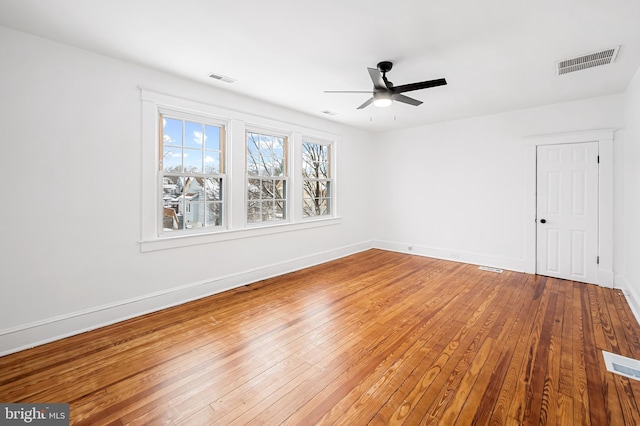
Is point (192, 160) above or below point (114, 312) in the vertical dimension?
above

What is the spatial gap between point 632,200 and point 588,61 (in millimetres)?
1856

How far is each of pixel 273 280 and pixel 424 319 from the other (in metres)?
2.37

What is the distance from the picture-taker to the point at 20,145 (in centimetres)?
256

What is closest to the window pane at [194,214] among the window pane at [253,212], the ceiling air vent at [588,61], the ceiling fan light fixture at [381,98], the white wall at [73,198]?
the white wall at [73,198]

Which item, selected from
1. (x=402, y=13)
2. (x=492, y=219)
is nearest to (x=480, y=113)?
(x=492, y=219)

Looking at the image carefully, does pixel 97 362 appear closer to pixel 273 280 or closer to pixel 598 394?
pixel 273 280

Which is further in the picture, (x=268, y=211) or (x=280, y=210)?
(x=280, y=210)

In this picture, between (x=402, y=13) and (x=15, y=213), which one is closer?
(x=402, y=13)

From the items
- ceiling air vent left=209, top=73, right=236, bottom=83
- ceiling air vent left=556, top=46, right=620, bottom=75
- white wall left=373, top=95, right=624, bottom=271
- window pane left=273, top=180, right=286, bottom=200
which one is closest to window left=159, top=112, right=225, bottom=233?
ceiling air vent left=209, top=73, right=236, bottom=83

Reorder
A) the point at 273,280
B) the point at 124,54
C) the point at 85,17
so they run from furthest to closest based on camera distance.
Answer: the point at 273,280 < the point at 124,54 < the point at 85,17

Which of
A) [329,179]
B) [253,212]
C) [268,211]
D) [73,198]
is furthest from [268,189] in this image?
[73,198]

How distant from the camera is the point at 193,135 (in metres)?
3.84

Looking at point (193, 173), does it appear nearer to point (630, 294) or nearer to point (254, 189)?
point (254, 189)

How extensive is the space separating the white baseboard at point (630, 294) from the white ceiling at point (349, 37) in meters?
2.66
